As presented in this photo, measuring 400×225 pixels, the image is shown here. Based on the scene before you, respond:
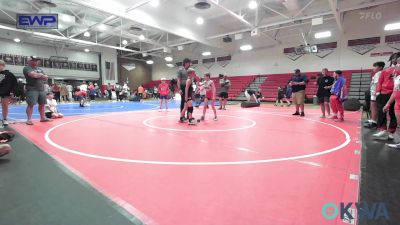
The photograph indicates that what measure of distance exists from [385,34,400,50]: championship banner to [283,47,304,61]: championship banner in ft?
18.4

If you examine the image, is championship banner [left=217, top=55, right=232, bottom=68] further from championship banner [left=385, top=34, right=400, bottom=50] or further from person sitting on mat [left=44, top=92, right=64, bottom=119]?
person sitting on mat [left=44, top=92, right=64, bottom=119]

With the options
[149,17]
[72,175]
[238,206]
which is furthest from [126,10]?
[238,206]

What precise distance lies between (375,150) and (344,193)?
1958 millimetres

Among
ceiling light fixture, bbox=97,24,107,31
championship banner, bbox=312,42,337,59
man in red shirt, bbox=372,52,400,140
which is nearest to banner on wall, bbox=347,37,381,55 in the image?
championship banner, bbox=312,42,337,59

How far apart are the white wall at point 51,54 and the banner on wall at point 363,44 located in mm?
23778

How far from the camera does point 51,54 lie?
71.8 ft

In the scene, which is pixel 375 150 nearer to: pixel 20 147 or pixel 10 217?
pixel 10 217

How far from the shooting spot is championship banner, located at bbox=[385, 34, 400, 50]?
14938 mm

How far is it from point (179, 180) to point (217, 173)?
17.4 inches

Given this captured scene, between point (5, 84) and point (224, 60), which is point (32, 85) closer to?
point (5, 84)

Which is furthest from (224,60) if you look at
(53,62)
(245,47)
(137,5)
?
(53,62)

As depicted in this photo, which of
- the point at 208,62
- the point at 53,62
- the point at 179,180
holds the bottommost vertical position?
the point at 179,180

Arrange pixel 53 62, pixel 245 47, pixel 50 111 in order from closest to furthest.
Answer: pixel 50 111 → pixel 245 47 → pixel 53 62

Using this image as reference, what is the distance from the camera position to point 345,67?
17.4m
